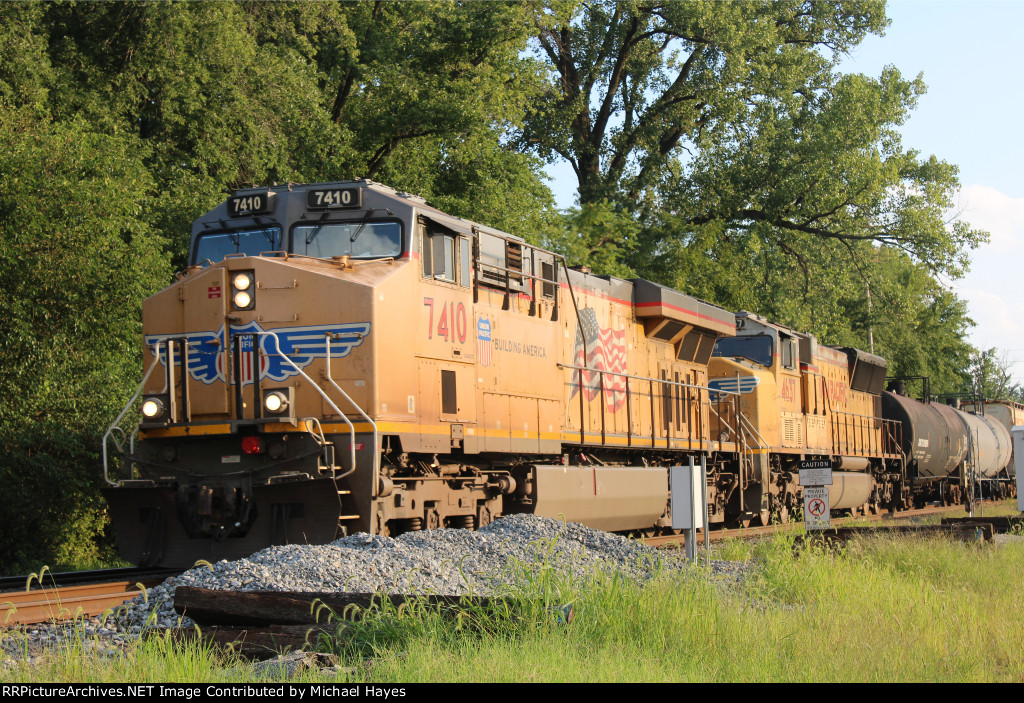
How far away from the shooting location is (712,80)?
29.6 meters

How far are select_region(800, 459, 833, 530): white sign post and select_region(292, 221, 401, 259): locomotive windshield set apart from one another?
17.8 feet

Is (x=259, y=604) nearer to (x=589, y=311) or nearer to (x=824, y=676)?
(x=824, y=676)

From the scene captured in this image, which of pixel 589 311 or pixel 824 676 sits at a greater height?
pixel 589 311

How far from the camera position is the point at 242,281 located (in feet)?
32.0

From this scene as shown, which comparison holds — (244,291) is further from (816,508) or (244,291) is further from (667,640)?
(816,508)

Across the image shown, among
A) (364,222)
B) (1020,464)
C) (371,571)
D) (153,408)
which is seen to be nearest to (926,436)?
A: (1020,464)

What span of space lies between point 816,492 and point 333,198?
6.61 meters

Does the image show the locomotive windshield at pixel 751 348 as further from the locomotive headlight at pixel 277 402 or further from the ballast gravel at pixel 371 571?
the locomotive headlight at pixel 277 402

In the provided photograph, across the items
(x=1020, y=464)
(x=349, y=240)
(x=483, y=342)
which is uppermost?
(x=349, y=240)

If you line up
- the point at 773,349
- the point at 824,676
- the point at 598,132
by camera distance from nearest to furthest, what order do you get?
the point at 824,676, the point at 773,349, the point at 598,132

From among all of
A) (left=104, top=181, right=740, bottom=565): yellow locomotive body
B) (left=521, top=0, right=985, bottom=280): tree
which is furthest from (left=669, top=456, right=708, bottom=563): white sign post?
(left=521, top=0, right=985, bottom=280): tree

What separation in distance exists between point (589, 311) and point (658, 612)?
7.85 meters
